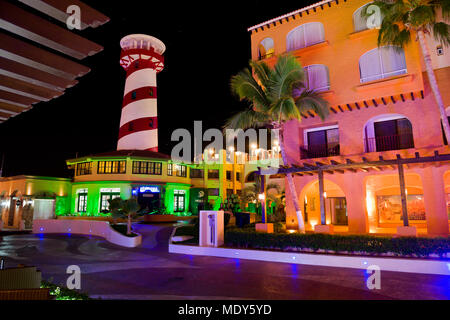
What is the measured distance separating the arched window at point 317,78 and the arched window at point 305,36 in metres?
1.57

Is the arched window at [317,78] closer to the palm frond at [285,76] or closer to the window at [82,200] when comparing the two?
the palm frond at [285,76]

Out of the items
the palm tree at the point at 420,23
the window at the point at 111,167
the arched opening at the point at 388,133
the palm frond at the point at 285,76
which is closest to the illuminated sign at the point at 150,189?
the window at the point at 111,167

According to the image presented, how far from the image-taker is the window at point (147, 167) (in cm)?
2958

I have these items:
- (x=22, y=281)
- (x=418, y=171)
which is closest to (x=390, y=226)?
(x=418, y=171)

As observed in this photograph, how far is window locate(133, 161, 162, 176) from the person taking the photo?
29577 millimetres

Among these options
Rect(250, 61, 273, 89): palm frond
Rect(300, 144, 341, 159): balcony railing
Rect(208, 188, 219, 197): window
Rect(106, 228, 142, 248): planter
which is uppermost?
Rect(250, 61, 273, 89): palm frond

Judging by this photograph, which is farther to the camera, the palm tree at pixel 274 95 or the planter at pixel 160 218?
the planter at pixel 160 218

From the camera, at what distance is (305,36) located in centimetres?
1833

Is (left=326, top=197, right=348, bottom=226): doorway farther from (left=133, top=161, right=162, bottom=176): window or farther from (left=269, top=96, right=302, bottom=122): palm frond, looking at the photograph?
(left=133, top=161, right=162, bottom=176): window

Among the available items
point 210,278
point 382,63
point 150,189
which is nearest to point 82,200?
point 150,189

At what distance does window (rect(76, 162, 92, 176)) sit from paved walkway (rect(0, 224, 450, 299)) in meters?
15.9

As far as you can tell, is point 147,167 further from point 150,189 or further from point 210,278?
point 210,278

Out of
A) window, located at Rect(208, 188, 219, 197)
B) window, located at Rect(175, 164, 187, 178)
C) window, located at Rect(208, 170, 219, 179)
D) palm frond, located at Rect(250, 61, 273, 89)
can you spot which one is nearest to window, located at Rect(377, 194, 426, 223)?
palm frond, located at Rect(250, 61, 273, 89)

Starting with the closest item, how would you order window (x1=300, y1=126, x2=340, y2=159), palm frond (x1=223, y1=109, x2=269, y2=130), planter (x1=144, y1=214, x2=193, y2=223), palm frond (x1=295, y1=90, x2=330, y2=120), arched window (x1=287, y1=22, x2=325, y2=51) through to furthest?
palm frond (x1=295, y1=90, x2=330, y2=120) < palm frond (x1=223, y1=109, x2=269, y2=130) < window (x1=300, y1=126, x2=340, y2=159) < arched window (x1=287, y1=22, x2=325, y2=51) < planter (x1=144, y1=214, x2=193, y2=223)
